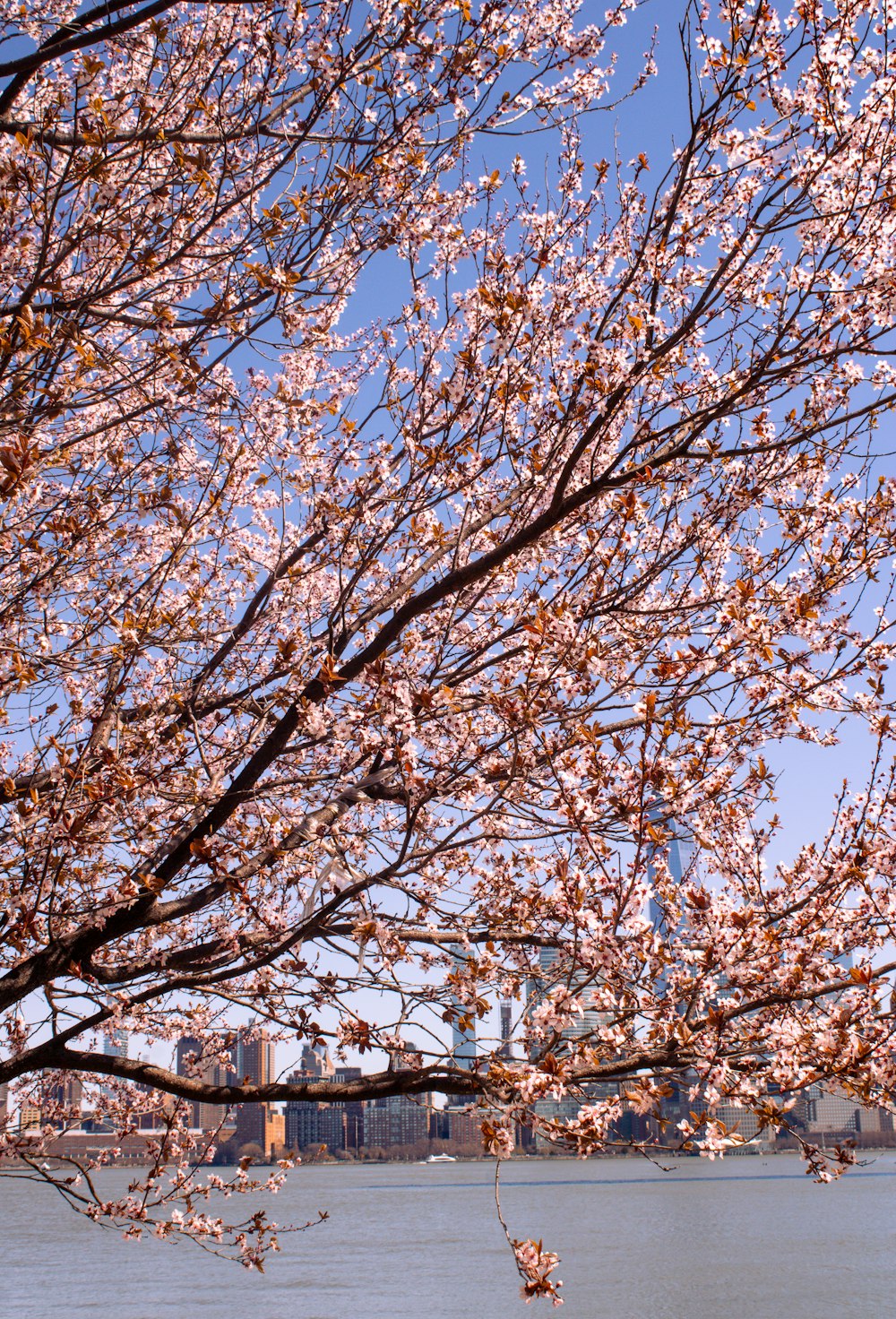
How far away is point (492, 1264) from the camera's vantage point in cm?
4397

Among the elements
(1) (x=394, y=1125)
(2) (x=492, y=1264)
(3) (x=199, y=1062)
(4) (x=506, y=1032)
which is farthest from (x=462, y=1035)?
(1) (x=394, y=1125)

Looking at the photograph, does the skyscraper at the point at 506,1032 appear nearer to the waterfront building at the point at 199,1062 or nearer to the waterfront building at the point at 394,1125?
the waterfront building at the point at 199,1062

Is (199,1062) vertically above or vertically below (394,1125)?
above

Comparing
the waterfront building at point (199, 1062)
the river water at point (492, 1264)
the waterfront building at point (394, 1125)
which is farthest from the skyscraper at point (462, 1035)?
the waterfront building at point (394, 1125)

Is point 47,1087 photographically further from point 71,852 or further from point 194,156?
point 194,156

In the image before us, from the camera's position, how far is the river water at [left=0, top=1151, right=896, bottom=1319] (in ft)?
110

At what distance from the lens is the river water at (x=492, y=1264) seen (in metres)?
33.6

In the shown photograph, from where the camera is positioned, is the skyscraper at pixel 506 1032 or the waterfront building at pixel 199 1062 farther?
the waterfront building at pixel 199 1062

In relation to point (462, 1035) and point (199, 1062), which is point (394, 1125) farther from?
point (462, 1035)

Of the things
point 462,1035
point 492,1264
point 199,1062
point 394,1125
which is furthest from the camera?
point 394,1125

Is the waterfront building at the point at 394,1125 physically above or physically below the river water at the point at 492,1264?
below

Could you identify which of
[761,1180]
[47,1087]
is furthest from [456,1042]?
[761,1180]

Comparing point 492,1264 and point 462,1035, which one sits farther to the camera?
point 492,1264

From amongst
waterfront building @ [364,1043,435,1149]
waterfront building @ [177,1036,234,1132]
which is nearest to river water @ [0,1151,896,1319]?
waterfront building @ [177,1036,234,1132]
